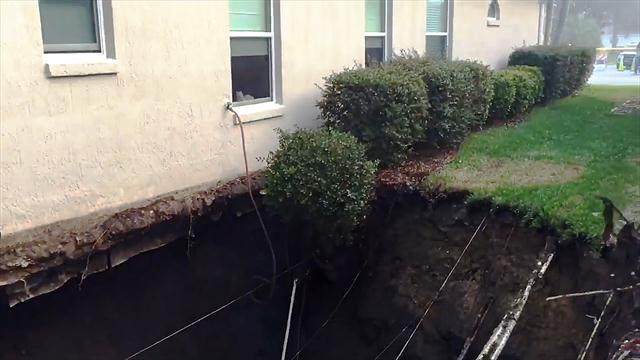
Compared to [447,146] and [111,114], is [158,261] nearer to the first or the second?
[111,114]

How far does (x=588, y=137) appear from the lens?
35.8ft

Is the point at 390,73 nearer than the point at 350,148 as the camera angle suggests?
No

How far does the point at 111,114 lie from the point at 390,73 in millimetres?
3751

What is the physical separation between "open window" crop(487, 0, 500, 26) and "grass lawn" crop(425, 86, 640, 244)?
125 inches

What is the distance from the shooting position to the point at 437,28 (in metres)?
13.0

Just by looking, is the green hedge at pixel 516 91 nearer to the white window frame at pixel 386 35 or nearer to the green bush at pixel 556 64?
the green bush at pixel 556 64

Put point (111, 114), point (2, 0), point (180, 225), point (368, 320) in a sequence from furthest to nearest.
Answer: point (368, 320)
point (180, 225)
point (111, 114)
point (2, 0)

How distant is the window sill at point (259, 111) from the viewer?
7645 millimetres

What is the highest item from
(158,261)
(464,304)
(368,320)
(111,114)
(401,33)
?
(401,33)

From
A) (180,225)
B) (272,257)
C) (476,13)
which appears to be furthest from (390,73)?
(476,13)

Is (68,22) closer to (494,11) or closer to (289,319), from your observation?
(289,319)

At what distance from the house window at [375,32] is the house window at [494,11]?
18.2 ft

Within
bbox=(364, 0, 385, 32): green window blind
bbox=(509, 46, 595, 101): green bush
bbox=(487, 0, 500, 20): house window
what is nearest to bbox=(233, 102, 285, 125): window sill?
bbox=(364, 0, 385, 32): green window blind

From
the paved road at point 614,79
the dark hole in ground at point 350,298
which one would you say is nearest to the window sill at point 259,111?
the dark hole in ground at point 350,298
